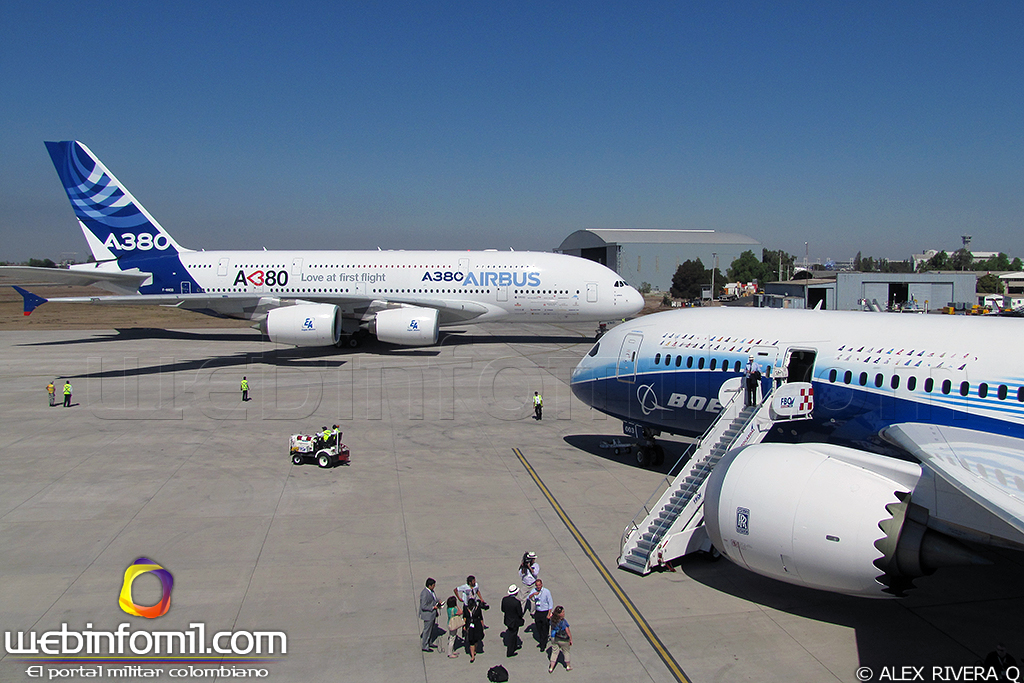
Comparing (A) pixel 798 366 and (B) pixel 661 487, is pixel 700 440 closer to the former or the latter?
(A) pixel 798 366

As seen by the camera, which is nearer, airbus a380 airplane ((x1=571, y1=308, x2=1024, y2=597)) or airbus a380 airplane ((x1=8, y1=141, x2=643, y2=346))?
airbus a380 airplane ((x1=571, y1=308, x2=1024, y2=597))

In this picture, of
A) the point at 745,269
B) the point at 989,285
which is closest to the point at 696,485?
the point at 989,285

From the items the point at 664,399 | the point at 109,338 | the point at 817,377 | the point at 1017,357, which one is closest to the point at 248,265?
the point at 109,338

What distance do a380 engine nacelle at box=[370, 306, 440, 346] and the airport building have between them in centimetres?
2898

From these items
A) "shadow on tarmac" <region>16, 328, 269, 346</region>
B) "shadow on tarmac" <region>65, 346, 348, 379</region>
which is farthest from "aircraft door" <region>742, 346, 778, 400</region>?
"shadow on tarmac" <region>16, 328, 269, 346</region>

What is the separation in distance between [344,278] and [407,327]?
6628 mm

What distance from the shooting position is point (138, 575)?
12398 millimetres

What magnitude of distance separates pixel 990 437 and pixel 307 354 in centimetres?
3574

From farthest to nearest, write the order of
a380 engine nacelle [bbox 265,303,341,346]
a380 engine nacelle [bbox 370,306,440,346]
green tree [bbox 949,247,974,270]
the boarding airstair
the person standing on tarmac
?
green tree [bbox 949,247,974,270], a380 engine nacelle [bbox 370,306,440,346], a380 engine nacelle [bbox 265,303,341,346], the person standing on tarmac, the boarding airstair

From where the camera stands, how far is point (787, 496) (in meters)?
10.4

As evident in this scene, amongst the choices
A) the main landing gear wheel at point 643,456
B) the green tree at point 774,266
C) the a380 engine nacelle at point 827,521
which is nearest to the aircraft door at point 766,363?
the a380 engine nacelle at point 827,521

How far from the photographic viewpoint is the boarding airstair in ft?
42.0

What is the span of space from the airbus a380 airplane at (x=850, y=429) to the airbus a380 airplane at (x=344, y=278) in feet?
72.3

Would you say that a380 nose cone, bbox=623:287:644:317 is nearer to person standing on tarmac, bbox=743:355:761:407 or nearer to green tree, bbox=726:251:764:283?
person standing on tarmac, bbox=743:355:761:407
